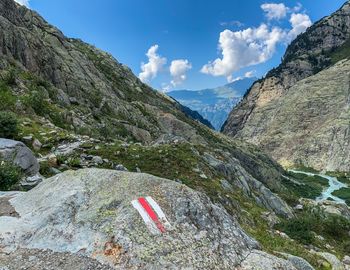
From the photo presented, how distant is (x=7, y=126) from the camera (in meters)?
25.0

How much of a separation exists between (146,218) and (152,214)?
0.68ft

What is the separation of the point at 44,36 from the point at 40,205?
96056 mm

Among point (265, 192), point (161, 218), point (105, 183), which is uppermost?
point (105, 183)

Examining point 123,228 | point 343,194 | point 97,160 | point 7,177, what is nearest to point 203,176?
point 97,160

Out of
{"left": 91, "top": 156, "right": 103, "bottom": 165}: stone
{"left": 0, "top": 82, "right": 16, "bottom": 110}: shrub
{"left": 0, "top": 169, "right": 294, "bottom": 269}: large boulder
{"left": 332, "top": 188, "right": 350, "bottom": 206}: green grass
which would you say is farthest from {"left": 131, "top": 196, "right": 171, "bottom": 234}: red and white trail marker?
{"left": 332, "top": 188, "right": 350, "bottom": 206}: green grass

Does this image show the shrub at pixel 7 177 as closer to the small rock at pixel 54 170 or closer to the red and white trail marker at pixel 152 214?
the small rock at pixel 54 170

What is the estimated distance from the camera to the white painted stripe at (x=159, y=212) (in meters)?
8.99

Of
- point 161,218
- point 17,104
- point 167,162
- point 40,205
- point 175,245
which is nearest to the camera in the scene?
point 175,245

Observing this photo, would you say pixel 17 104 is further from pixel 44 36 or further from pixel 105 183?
pixel 44 36

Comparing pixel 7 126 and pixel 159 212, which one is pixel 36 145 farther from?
pixel 159 212

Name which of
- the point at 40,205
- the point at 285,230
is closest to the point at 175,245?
the point at 40,205

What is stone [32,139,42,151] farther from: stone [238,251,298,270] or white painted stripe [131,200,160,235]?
stone [238,251,298,270]

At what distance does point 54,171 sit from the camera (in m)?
22.0

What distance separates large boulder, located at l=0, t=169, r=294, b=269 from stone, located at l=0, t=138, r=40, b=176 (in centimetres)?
822
